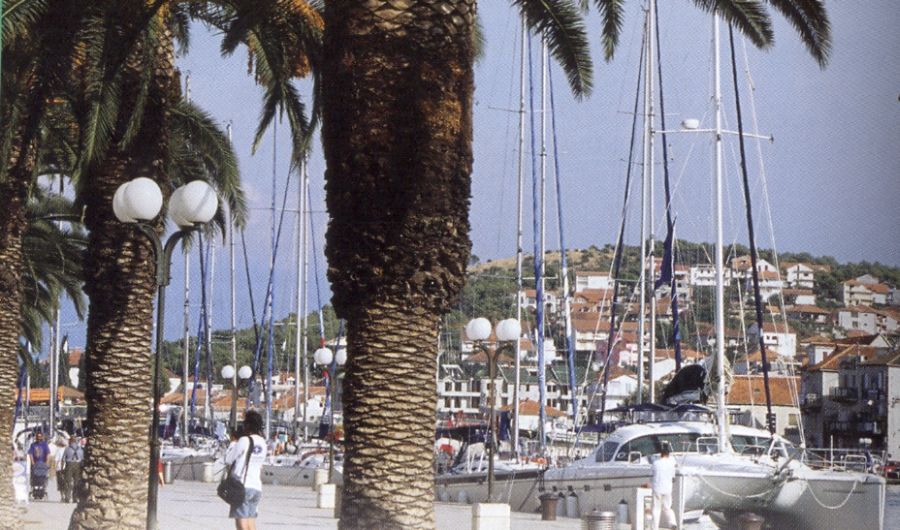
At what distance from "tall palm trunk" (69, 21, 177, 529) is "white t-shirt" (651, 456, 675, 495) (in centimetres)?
869

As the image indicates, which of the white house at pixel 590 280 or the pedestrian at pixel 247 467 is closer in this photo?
the pedestrian at pixel 247 467

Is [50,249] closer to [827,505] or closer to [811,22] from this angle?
[827,505]

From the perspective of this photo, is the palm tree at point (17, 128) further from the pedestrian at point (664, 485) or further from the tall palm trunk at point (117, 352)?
the pedestrian at point (664, 485)

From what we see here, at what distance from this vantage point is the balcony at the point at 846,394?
94.9m

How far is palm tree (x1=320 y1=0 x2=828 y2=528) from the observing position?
34.1 feet

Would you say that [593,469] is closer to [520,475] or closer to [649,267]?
[520,475]

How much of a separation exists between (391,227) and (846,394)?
9029 cm

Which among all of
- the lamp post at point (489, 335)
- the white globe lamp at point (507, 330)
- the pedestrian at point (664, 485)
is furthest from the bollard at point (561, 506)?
the pedestrian at point (664, 485)

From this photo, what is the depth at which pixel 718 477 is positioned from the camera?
23.2m

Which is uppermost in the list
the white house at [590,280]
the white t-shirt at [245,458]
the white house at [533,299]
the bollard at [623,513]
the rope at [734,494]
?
the white house at [590,280]

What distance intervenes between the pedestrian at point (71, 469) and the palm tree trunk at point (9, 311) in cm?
1015

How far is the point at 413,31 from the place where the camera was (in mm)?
10719

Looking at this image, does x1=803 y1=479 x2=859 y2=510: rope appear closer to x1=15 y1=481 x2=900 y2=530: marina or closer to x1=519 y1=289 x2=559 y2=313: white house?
x1=15 y1=481 x2=900 y2=530: marina

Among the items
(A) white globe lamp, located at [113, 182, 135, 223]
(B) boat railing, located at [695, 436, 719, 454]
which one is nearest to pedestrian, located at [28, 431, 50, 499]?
(B) boat railing, located at [695, 436, 719, 454]
